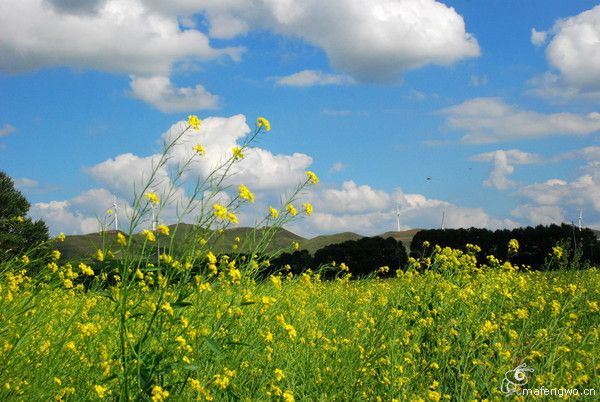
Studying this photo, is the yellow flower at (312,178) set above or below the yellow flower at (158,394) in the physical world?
above

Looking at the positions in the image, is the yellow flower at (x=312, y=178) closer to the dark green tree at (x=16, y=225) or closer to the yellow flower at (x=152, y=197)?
the yellow flower at (x=152, y=197)

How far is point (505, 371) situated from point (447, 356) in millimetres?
641

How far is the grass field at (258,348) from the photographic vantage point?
315cm

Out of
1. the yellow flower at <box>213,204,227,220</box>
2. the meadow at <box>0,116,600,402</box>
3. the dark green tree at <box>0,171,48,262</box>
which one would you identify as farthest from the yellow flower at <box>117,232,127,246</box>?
the dark green tree at <box>0,171,48,262</box>

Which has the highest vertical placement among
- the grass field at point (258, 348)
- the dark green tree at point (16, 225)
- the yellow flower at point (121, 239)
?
the dark green tree at point (16, 225)

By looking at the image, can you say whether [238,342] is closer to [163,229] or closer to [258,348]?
[163,229]

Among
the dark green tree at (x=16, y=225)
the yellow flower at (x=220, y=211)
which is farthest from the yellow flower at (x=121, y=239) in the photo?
the dark green tree at (x=16, y=225)

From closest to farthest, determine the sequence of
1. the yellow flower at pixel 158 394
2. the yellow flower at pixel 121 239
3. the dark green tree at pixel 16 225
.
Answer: the yellow flower at pixel 158 394
the yellow flower at pixel 121 239
the dark green tree at pixel 16 225

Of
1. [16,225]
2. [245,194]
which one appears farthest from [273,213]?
[16,225]

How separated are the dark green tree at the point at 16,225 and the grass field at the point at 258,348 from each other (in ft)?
46.2

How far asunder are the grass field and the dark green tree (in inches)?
554

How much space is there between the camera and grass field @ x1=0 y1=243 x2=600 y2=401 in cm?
315

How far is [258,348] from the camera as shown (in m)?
4.49

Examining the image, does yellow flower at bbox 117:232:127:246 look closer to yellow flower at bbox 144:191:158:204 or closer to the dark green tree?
yellow flower at bbox 144:191:158:204
